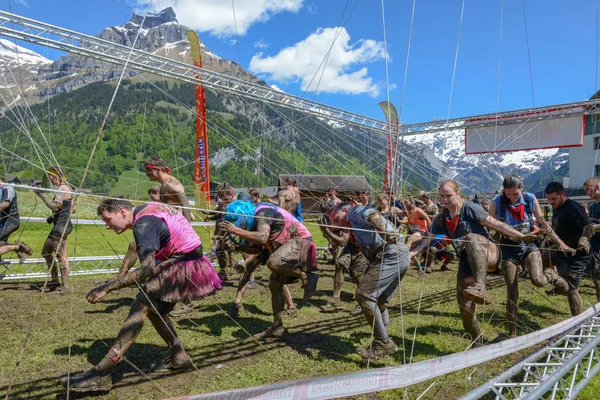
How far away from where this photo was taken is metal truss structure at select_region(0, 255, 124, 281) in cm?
735

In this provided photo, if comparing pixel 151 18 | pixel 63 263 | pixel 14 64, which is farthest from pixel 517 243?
pixel 151 18

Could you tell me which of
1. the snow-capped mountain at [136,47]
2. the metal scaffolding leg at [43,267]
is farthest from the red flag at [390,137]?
the metal scaffolding leg at [43,267]

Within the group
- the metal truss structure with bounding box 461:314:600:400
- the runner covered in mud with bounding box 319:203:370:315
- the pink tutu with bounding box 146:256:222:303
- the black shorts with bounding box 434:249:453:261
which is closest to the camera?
the metal truss structure with bounding box 461:314:600:400

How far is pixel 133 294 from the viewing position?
627cm

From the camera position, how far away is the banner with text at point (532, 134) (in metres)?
11.2

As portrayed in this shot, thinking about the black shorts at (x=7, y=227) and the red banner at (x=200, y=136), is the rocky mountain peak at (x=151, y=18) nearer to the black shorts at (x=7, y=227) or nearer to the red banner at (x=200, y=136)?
the red banner at (x=200, y=136)

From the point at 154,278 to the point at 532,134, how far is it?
1197cm

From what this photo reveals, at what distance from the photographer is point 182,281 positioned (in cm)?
332

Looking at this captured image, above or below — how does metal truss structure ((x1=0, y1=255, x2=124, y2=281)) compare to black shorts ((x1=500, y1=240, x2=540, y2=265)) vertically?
below

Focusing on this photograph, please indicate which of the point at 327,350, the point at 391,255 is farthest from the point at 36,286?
the point at 391,255

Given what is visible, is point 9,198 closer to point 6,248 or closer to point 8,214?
point 8,214

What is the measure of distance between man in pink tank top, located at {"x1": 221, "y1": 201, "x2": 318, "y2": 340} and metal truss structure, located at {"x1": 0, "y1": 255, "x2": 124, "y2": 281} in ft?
11.8

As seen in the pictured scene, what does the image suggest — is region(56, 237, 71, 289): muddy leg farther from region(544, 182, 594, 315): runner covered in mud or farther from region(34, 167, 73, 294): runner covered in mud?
region(544, 182, 594, 315): runner covered in mud

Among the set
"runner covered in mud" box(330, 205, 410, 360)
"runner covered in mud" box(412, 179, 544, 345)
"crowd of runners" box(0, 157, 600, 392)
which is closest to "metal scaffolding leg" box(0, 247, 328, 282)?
"crowd of runners" box(0, 157, 600, 392)
